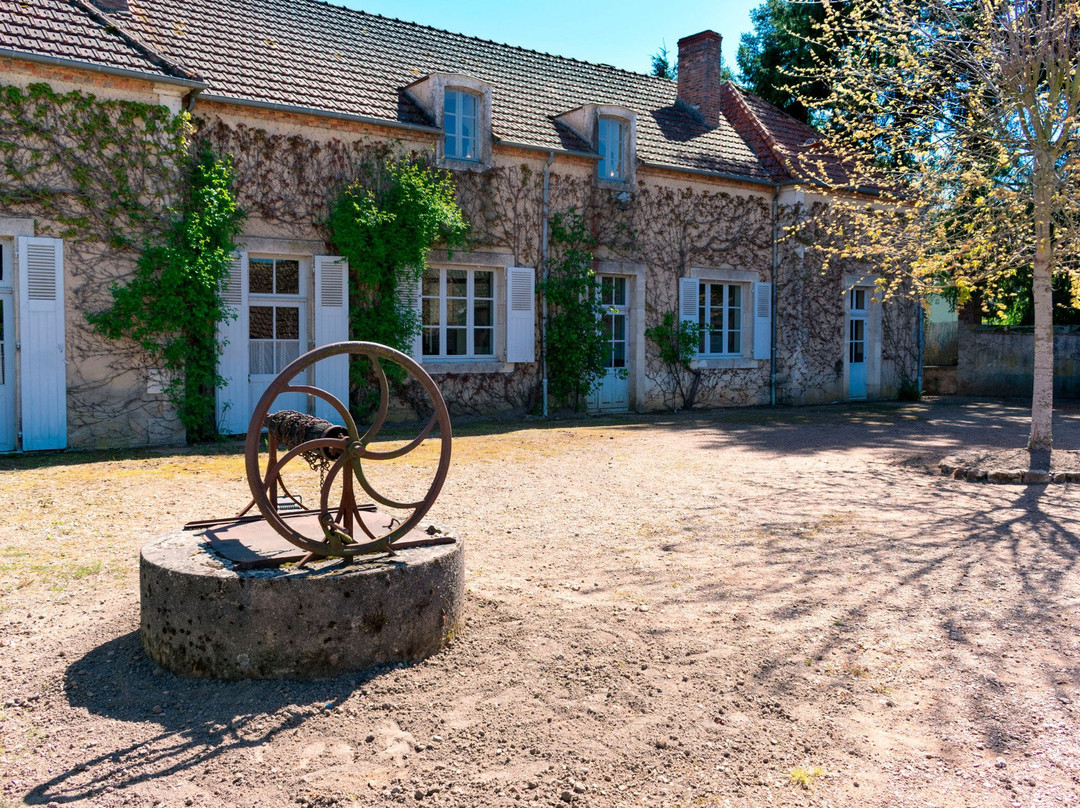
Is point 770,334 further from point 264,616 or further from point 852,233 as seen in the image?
point 264,616

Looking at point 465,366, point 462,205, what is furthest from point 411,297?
point 462,205

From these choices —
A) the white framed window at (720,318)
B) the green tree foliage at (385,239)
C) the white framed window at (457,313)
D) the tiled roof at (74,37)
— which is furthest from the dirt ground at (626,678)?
the white framed window at (720,318)

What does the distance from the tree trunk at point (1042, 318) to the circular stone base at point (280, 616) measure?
743 centimetres

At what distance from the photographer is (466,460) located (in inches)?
377

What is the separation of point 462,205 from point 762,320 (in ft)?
22.4

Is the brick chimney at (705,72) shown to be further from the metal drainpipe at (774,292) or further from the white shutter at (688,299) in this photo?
the white shutter at (688,299)

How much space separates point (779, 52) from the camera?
24.2 m

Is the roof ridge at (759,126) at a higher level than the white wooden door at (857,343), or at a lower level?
higher

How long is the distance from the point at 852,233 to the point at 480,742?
17244 millimetres

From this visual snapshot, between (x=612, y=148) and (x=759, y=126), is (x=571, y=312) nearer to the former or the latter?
(x=612, y=148)

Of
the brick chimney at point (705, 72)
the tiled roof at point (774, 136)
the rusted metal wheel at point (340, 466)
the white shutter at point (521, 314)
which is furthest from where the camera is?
the brick chimney at point (705, 72)

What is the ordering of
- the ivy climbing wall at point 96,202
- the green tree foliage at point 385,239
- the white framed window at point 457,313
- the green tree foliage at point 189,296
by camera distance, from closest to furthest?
the ivy climbing wall at point 96,202 < the green tree foliage at point 189,296 < the green tree foliage at point 385,239 < the white framed window at point 457,313

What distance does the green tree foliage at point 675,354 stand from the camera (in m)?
16.0

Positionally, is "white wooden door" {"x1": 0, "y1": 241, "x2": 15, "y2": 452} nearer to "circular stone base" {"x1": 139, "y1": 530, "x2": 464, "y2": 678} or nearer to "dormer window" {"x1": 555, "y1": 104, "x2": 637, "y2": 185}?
"circular stone base" {"x1": 139, "y1": 530, "x2": 464, "y2": 678}
